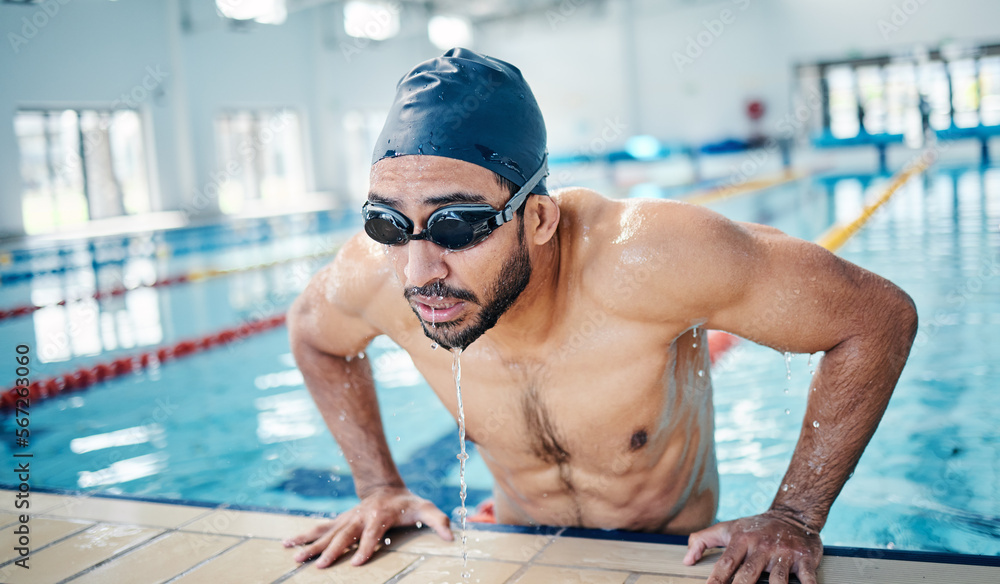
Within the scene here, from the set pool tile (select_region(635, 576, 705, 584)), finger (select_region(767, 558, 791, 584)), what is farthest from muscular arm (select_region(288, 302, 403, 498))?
finger (select_region(767, 558, 791, 584))

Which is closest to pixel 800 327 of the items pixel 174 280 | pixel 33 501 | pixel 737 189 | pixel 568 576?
pixel 568 576

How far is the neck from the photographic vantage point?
189cm

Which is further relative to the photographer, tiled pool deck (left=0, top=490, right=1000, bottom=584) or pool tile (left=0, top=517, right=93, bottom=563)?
pool tile (left=0, top=517, right=93, bottom=563)

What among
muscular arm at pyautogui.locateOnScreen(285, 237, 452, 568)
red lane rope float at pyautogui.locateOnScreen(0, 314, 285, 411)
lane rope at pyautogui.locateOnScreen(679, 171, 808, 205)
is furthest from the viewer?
lane rope at pyautogui.locateOnScreen(679, 171, 808, 205)

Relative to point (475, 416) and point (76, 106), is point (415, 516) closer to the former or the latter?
point (475, 416)

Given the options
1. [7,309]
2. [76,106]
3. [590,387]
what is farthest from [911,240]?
[76,106]

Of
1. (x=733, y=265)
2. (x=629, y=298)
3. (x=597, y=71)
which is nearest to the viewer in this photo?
(x=733, y=265)

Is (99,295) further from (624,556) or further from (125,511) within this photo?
(624,556)

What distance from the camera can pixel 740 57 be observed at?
23516mm

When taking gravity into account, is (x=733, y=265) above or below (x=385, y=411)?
above

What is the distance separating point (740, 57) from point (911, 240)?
52.7 ft

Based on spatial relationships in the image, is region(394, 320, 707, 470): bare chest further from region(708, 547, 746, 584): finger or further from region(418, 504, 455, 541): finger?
region(708, 547, 746, 584): finger

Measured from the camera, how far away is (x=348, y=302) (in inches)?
88.3

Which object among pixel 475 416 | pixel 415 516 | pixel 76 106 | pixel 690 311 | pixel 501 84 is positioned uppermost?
pixel 76 106
